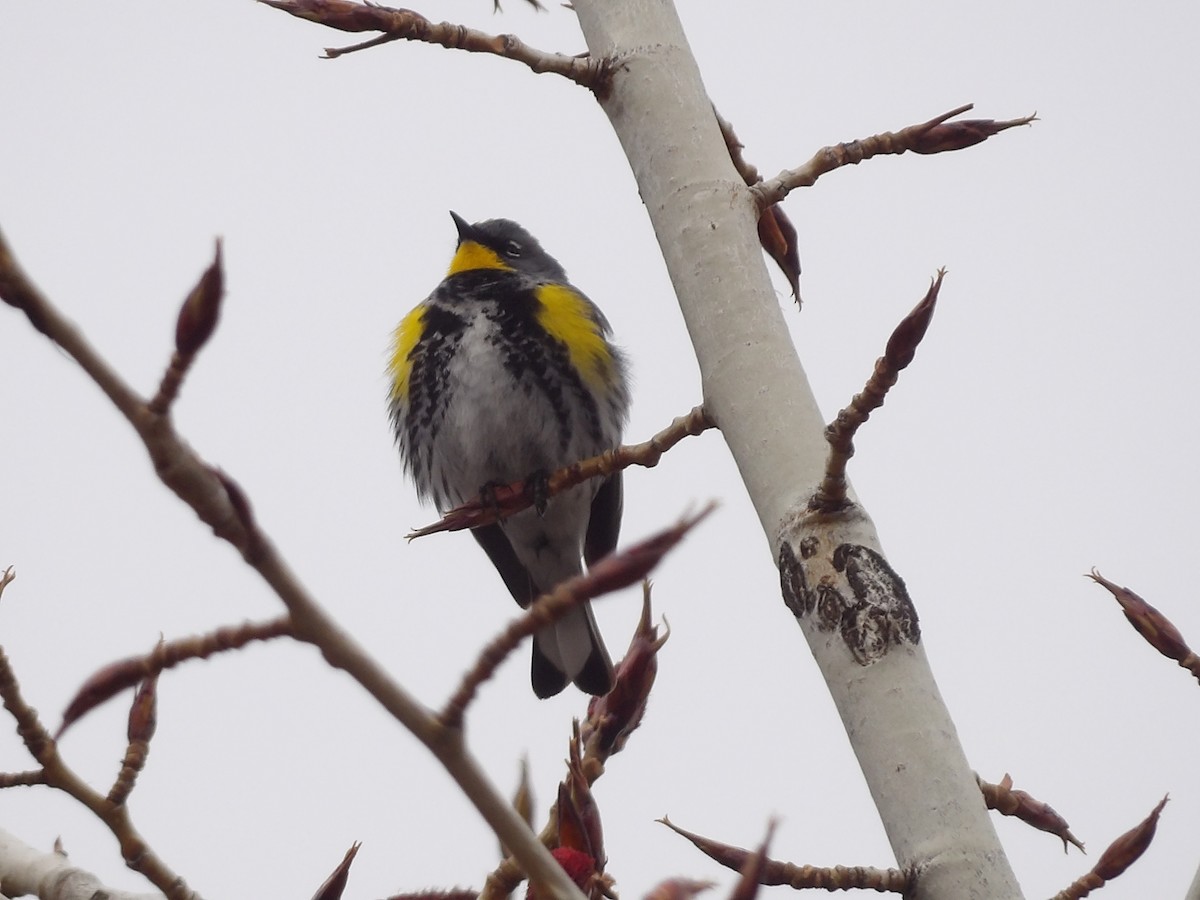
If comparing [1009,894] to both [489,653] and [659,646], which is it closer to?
[659,646]

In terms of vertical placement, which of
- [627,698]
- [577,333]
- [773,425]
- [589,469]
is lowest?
[627,698]

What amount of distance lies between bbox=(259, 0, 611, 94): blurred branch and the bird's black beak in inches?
129

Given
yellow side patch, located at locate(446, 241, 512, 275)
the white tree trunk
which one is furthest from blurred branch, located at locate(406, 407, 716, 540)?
yellow side patch, located at locate(446, 241, 512, 275)

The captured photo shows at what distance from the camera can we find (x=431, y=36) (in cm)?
301

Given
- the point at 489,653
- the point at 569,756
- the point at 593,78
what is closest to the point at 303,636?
the point at 489,653

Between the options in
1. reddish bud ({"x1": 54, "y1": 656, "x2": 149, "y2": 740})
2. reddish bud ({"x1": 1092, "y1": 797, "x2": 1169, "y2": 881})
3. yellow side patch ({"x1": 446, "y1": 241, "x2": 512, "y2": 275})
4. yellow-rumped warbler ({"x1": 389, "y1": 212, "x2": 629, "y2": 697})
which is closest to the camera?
reddish bud ({"x1": 54, "y1": 656, "x2": 149, "y2": 740})

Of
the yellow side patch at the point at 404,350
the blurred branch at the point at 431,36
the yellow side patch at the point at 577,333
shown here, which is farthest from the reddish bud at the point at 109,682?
the yellow side patch at the point at 404,350

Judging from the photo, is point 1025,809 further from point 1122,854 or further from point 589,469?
point 589,469

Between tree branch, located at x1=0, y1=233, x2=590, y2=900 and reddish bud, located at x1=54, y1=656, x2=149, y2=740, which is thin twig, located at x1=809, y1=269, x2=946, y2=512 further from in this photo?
reddish bud, located at x1=54, y1=656, x2=149, y2=740

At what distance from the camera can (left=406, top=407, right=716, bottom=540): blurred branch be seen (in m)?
2.74

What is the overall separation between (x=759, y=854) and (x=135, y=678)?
20.5 inches

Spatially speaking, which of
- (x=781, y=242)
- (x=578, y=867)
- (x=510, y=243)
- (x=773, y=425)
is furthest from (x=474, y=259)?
(x=578, y=867)

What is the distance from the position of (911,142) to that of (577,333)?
8.06 ft

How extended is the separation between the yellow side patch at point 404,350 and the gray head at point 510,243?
608 millimetres
